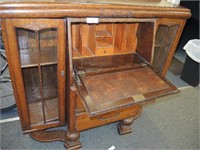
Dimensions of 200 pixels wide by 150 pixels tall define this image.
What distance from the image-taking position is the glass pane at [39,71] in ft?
3.24

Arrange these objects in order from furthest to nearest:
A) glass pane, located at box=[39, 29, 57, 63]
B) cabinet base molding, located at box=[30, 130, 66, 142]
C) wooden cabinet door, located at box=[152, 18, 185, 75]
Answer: cabinet base molding, located at box=[30, 130, 66, 142] → wooden cabinet door, located at box=[152, 18, 185, 75] → glass pane, located at box=[39, 29, 57, 63]

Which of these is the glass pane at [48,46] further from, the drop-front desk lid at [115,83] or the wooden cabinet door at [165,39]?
the wooden cabinet door at [165,39]

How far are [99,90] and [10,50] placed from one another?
0.47m

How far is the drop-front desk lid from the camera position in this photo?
0.87m

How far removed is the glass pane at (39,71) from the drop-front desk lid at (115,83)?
0.61ft

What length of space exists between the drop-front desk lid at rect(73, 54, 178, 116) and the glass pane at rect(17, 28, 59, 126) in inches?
7.3

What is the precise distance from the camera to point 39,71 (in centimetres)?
102

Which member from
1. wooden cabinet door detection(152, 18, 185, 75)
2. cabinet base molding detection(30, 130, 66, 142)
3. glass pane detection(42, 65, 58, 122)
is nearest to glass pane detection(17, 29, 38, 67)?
glass pane detection(42, 65, 58, 122)

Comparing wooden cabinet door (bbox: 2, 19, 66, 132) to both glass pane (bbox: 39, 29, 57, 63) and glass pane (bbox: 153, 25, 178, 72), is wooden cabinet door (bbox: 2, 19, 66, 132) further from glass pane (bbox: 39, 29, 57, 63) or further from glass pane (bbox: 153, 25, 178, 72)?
glass pane (bbox: 153, 25, 178, 72)

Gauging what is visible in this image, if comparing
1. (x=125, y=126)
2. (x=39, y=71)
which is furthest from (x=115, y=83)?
(x=125, y=126)

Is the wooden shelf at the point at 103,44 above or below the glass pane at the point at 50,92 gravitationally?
above

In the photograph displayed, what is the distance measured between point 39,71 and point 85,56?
0.32 meters

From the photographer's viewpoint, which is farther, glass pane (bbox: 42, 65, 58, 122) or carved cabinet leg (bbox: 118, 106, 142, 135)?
carved cabinet leg (bbox: 118, 106, 142, 135)

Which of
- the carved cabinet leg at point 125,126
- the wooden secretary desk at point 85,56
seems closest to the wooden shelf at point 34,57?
the wooden secretary desk at point 85,56
